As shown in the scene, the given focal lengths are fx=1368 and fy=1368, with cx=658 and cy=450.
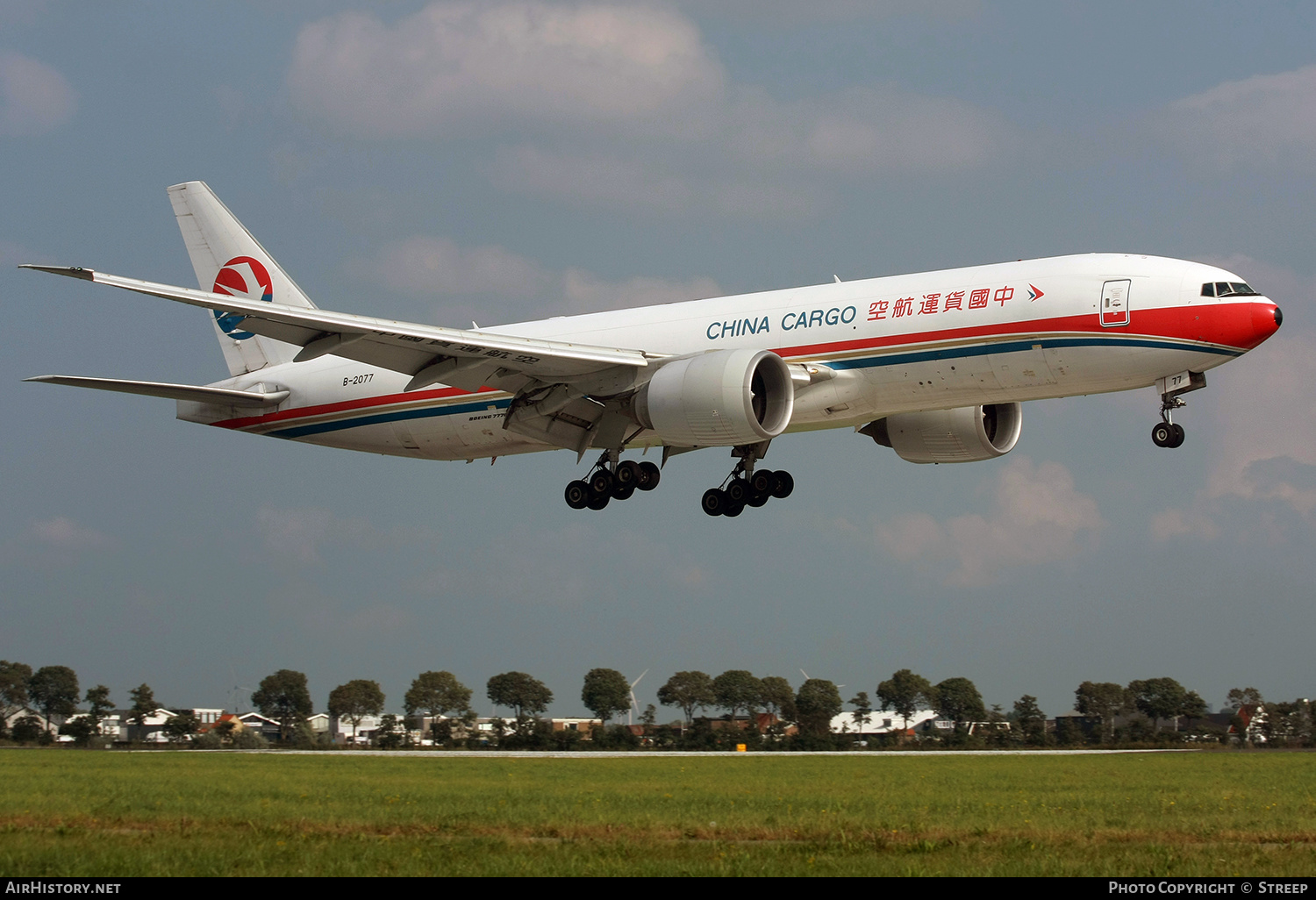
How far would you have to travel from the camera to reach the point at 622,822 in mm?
26516

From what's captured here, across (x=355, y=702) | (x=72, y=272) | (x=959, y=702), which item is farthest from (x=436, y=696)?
(x=72, y=272)

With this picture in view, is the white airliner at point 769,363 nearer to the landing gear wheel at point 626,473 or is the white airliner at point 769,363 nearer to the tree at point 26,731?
the landing gear wheel at point 626,473

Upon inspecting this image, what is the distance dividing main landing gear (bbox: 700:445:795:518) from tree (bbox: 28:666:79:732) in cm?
5596

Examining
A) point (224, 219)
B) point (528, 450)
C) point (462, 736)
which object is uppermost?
point (224, 219)

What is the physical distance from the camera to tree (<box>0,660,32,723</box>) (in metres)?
78.3

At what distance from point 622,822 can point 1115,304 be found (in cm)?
1569

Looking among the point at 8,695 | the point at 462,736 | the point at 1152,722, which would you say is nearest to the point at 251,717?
the point at 8,695

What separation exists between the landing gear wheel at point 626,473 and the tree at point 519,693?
62615 mm

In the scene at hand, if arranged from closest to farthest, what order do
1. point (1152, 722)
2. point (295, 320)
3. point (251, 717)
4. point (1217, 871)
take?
1. point (1217, 871)
2. point (295, 320)
3. point (1152, 722)
4. point (251, 717)

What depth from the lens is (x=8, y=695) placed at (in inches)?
3209

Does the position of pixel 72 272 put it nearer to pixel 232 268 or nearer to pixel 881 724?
pixel 232 268

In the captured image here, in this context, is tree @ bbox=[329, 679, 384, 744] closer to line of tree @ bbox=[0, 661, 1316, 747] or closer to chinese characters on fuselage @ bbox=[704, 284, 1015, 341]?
line of tree @ bbox=[0, 661, 1316, 747]

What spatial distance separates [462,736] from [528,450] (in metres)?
44.4

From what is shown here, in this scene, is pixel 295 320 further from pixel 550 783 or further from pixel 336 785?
pixel 550 783
